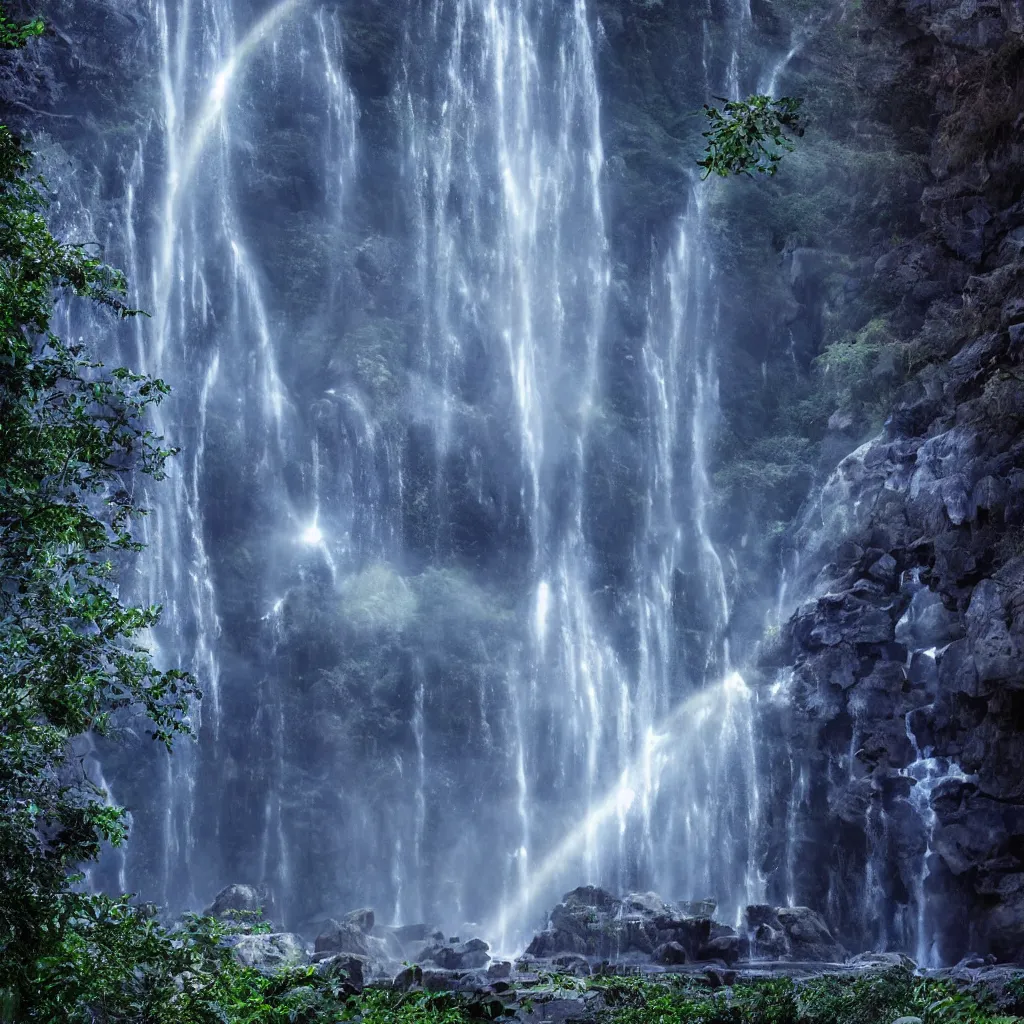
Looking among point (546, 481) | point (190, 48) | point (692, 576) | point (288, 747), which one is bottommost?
point (288, 747)

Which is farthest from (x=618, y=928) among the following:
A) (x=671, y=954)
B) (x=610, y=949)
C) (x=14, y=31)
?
(x=14, y=31)

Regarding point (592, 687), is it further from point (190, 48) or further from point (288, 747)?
A: point (190, 48)

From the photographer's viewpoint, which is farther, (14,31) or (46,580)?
(14,31)

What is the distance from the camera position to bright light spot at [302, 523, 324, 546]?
51219 mm

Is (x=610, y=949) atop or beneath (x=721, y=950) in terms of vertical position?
atop

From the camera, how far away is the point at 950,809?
106ft

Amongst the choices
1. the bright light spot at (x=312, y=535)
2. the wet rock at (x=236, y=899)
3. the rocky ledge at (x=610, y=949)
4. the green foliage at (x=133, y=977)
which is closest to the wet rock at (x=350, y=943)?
the rocky ledge at (x=610, y=949)

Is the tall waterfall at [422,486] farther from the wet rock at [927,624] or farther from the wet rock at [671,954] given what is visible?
the wet rock at [671,954]

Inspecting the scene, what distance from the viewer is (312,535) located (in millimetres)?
51375

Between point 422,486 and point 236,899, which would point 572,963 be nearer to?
point 236,899

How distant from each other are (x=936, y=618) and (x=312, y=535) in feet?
86.9

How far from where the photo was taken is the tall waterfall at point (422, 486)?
4706 cm

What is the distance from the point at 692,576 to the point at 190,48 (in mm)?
34585

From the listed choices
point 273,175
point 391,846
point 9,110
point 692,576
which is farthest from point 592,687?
point 9,110
